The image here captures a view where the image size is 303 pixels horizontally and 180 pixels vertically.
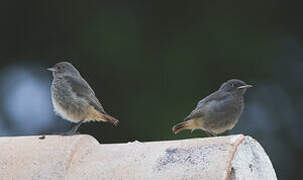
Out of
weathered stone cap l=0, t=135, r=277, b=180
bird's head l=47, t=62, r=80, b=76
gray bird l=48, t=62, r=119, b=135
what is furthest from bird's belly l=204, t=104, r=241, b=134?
weathered stone cap l=0, t=135, r=277, b=180

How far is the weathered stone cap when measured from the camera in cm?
294

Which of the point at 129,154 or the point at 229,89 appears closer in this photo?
the point at 129,154

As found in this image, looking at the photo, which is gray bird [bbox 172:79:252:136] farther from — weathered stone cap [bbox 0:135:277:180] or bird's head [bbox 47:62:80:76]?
weathered stone cap [bbox 0:135:277:180]

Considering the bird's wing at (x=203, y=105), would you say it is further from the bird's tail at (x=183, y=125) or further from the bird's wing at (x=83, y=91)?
the bird's wing at (x=83, y=91)

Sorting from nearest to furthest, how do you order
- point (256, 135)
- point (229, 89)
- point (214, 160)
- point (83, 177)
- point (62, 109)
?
point (214, 160) < point (83, 177) < point (62, 109) < point (229, 89) < point (256, 135)

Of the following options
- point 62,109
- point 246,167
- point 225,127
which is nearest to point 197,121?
point 225,127

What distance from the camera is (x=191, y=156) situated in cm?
302

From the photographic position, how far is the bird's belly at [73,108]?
5754 millimetres

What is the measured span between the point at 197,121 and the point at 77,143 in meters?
2.72

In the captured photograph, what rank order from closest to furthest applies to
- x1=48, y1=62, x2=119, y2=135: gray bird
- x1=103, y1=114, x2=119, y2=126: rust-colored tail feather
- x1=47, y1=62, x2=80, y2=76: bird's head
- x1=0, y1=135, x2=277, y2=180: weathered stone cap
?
1. x1=0, y1=135, x2=277, y2=180: weathered stone cap
2. x1=103, y1=114, x2=119, y2=126: rust-colored tail feather
3. x1=48, y1=62, x2=119, y2=135: gray bird
4. x1=47, y1=62, x2=80, y2=76: bird's head

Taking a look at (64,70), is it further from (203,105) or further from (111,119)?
(203,105)

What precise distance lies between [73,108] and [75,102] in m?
0.05

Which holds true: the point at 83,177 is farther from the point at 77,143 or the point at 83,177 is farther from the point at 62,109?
the point at 62,109

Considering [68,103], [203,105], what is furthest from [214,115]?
[68,103]
